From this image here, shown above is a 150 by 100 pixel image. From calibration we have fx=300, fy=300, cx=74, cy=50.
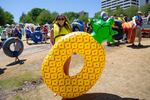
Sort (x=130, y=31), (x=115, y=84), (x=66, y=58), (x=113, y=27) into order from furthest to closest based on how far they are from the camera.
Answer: (x=113, y=27) < (x=130, y=31) < (x=115, y=84) < (x=66, y=58)

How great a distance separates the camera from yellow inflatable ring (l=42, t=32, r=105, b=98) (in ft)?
19.7

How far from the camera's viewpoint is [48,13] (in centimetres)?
10019

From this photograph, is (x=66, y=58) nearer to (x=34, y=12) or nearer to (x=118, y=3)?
(x=34, y=12)

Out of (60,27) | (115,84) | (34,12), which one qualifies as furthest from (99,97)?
(34,12)

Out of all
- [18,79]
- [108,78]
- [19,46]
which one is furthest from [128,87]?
[19,46]

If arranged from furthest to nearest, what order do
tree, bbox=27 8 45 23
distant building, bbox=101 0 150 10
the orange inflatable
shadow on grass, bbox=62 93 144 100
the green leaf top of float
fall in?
distant building, bbox=101 0 150 10 → tree, bbox=27 8 45 23 → the orange inflatable → the green leaf top of float → shadow on grass, bbox=62 93 144 100

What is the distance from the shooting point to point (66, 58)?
6.09m

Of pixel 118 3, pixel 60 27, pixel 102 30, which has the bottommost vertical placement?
pixel 102 30

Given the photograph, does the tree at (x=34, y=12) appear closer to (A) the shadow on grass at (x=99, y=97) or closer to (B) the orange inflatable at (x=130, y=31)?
(B) the orange inflatable at (x=130, y=31)

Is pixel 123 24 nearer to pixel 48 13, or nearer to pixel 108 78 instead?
pixel 108 78

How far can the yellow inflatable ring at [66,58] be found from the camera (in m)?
6.00

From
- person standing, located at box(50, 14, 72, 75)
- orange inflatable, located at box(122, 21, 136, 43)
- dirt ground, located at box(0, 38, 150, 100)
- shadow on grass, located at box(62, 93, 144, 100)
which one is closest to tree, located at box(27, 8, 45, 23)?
orange inflatable, located at box(122, 21, 136, 43)

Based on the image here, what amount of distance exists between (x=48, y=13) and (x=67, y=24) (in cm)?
9418

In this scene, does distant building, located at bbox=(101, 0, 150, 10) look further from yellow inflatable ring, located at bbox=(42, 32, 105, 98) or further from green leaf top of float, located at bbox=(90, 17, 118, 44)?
yellow inflatable ring, located at bbox=(42, 32, 105, 98)
